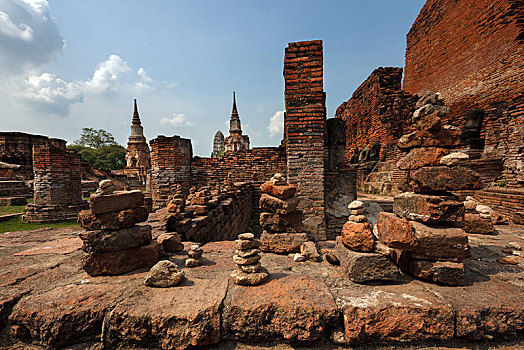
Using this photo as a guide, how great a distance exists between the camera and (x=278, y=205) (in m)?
2.67

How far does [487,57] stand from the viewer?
33.2 ft

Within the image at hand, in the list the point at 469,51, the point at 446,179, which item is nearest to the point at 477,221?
the point at 446,179

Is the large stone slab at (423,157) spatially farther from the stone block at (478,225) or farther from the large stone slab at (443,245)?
the stone block at (478,225)

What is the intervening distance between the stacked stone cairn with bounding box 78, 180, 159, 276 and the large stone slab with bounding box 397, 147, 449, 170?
3098 millimetres

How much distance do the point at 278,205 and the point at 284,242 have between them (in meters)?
0.52

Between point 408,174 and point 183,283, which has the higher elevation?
point 408,174

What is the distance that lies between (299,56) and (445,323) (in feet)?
18.6

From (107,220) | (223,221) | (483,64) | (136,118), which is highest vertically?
(136,118)

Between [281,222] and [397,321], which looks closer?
[397,321]

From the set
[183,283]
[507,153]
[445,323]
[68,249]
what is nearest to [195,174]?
[68,249]

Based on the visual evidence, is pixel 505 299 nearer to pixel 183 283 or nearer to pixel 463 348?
pixel 463 348

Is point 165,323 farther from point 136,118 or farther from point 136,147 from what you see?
point 136,118

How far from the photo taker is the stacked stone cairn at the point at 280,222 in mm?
2705

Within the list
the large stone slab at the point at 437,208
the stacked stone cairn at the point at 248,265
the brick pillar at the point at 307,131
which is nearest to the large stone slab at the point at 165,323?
the stacked stone cairn at the point at 248,265
